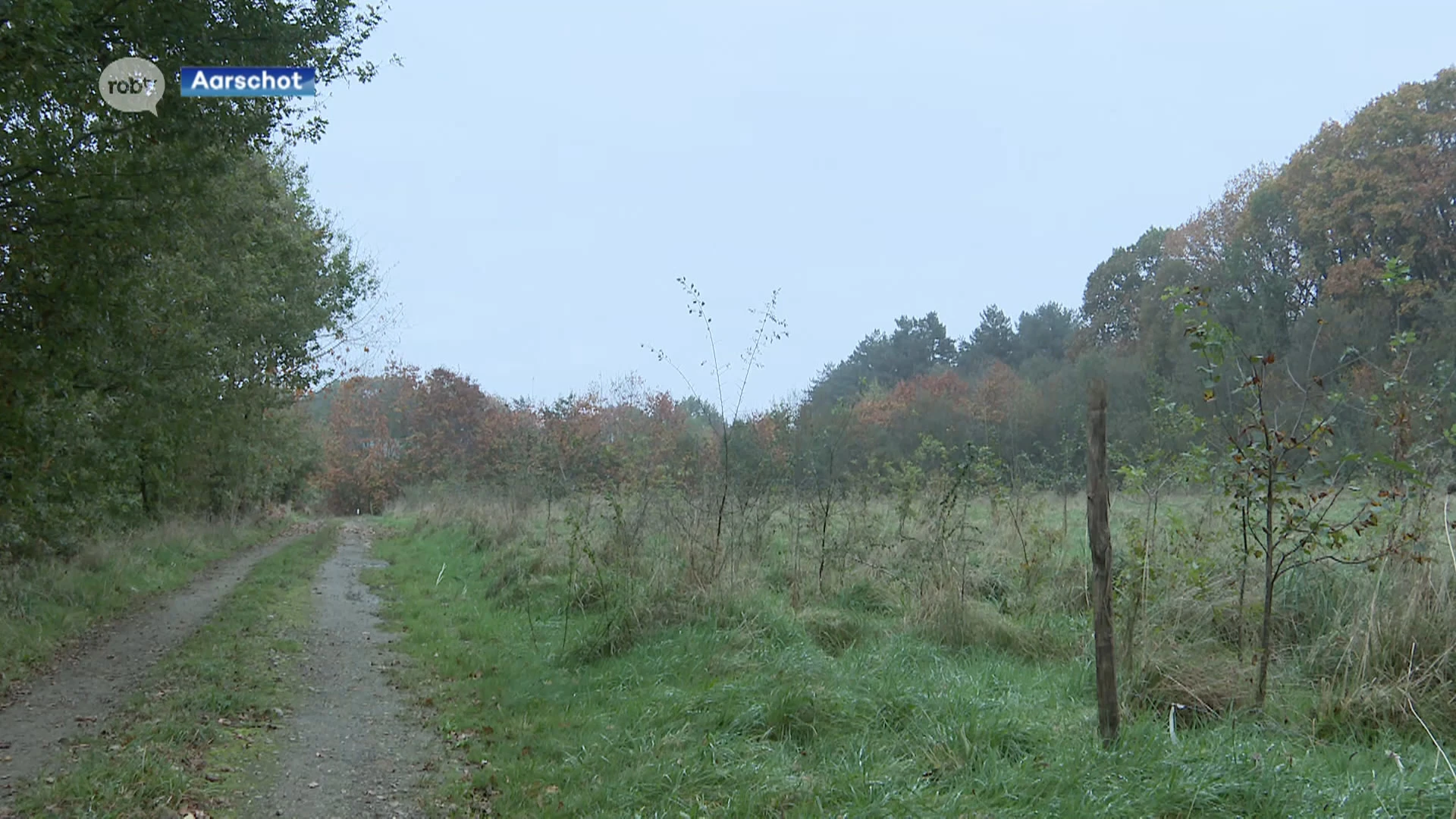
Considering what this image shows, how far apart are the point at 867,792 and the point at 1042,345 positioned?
55.0m

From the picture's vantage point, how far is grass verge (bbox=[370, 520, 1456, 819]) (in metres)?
4.09

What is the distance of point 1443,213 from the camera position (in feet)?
91.8

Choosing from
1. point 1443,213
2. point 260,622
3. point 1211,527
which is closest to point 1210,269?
point 1443,213

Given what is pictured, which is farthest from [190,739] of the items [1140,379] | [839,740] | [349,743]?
[1140,379]

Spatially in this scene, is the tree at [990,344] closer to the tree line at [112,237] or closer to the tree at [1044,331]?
the tree at [1044,331]

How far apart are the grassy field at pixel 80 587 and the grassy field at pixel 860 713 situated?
3.44 meters

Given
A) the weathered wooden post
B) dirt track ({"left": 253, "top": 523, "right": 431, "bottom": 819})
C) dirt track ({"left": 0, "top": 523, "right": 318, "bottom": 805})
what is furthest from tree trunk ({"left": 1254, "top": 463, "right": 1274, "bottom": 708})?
dirt track ({"left": 0, "top": 523, "right": 318, "bottom": 805})

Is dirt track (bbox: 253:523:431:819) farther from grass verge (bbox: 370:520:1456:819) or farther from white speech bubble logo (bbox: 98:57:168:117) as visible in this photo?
white speech bubble logo (bbox: 98:57:168:117)

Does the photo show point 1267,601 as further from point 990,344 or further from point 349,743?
point 990,344

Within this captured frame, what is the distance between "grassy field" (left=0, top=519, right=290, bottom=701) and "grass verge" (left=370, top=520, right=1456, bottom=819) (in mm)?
3743

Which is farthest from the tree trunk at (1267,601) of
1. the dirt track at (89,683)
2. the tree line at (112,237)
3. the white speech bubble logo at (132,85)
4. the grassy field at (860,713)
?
the white speech bubble logo at (132,85)

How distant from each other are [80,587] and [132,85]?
6831 mm

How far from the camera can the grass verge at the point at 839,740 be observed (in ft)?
13.4

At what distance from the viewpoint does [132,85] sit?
25.8 feet
